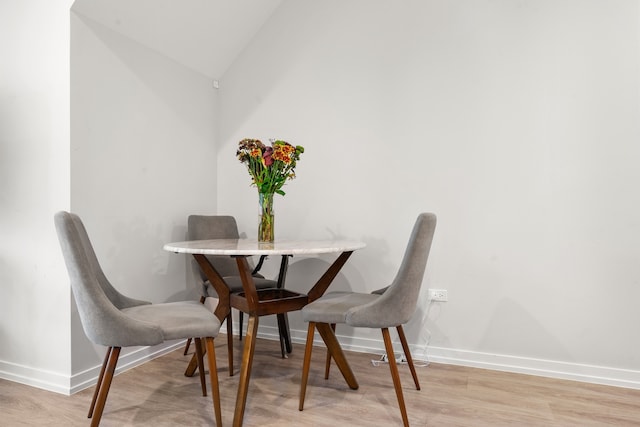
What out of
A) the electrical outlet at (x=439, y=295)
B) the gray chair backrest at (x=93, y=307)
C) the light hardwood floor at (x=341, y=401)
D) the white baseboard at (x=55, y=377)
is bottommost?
the light hardwood floor at (x=341, y=401)

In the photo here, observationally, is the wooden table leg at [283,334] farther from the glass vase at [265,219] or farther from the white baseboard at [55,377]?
the white baseboard at [55,377]

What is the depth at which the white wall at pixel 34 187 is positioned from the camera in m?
2.18

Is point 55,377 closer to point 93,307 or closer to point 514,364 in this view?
point 93,307

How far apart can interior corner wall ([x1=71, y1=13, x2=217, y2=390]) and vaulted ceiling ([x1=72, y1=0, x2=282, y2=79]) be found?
71 mm

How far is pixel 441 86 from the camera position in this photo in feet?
8.91

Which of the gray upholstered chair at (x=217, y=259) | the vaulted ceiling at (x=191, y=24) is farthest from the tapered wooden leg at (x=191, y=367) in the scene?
the vaulted ceiling at (x=191, y=24)

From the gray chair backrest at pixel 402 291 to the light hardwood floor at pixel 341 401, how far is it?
0.49 meters

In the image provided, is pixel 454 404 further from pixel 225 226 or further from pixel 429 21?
pixel 429 21

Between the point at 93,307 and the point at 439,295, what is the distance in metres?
2.04

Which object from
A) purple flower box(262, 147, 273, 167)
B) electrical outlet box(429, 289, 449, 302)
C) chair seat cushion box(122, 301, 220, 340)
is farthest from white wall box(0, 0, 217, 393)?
electrical outlet box(429, 289, 449, 302)

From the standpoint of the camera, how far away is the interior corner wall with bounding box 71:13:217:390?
2.24 m

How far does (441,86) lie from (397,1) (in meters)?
0.70

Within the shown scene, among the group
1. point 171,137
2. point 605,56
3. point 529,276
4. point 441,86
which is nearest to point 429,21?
point 441,86

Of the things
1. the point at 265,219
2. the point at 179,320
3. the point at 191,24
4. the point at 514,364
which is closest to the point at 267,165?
the point at 265,219
